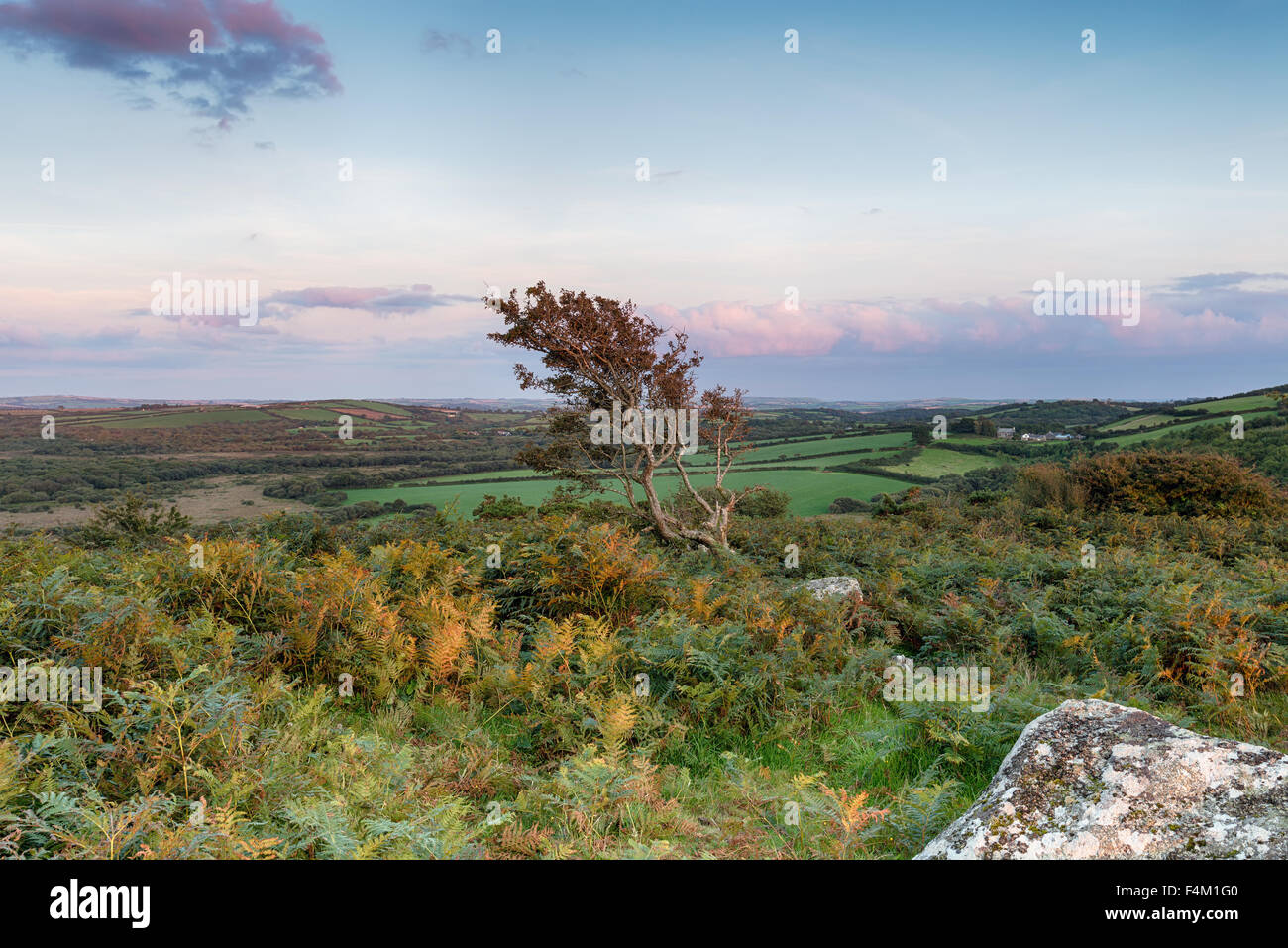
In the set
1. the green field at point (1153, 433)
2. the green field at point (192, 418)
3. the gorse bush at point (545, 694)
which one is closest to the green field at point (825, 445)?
the green field at point (1153, 433)

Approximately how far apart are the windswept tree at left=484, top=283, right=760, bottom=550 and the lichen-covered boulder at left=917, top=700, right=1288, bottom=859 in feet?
42.6

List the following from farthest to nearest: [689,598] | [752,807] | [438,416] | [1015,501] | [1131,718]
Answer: [438,416] < [1015,501] < [689,598] < [752,807] < [1131,718]

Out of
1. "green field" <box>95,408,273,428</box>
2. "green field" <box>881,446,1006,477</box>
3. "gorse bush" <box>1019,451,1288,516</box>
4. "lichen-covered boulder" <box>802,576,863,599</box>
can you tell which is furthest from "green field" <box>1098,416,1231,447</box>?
"green field" <box>95,408,273,428</box>

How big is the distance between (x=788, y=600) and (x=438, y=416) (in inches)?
4043

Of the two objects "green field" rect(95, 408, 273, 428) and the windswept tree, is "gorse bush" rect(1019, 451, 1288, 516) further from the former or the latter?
"green field" rect(95, 408, 273, 428)

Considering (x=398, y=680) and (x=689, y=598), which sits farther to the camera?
(x=689, y=598)

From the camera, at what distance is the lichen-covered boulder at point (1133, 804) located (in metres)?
2.78

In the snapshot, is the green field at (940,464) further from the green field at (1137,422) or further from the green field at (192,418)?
the green field at (192,418)

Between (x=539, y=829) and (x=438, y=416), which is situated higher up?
(x=438, y=416)

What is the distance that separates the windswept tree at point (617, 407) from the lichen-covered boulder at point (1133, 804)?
13.0m

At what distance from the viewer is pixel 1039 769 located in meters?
3.25
